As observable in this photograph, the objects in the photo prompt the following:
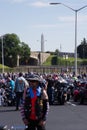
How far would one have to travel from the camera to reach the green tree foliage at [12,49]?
121m

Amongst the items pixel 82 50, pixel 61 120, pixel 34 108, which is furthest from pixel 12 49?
pixel 34 108

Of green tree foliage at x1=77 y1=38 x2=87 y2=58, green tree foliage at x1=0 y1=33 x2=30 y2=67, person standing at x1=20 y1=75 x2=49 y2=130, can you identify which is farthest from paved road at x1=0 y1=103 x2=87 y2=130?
green tree foliage at x1=77 y1=38 x2=87 y2=58

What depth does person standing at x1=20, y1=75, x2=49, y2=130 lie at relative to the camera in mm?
9000

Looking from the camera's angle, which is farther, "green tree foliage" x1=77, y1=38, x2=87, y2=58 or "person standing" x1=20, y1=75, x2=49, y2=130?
"green tree foliage" x1=77, y1=38, x2=87, y2=58

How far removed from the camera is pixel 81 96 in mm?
28391

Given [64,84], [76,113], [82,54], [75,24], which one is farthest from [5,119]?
[82,54]

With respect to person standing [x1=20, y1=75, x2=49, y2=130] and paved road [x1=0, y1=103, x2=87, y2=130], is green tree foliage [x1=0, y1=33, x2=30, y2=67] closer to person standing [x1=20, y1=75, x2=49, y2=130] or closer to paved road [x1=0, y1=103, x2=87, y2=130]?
paved road [x1=0, y1=103, x2=87, y2=130]

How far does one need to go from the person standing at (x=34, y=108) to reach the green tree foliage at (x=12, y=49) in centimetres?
10962

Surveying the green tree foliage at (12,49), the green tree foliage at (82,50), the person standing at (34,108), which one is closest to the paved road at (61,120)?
the person standing at (34,108)

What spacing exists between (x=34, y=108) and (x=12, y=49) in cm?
11202

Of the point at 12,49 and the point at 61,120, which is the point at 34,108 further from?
the point at 12,49

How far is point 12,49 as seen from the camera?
396 ft

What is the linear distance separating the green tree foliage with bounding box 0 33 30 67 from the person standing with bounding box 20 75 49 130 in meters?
110

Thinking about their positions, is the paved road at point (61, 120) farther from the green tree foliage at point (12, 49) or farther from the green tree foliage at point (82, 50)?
the green tree foliage at point (82, 50)
